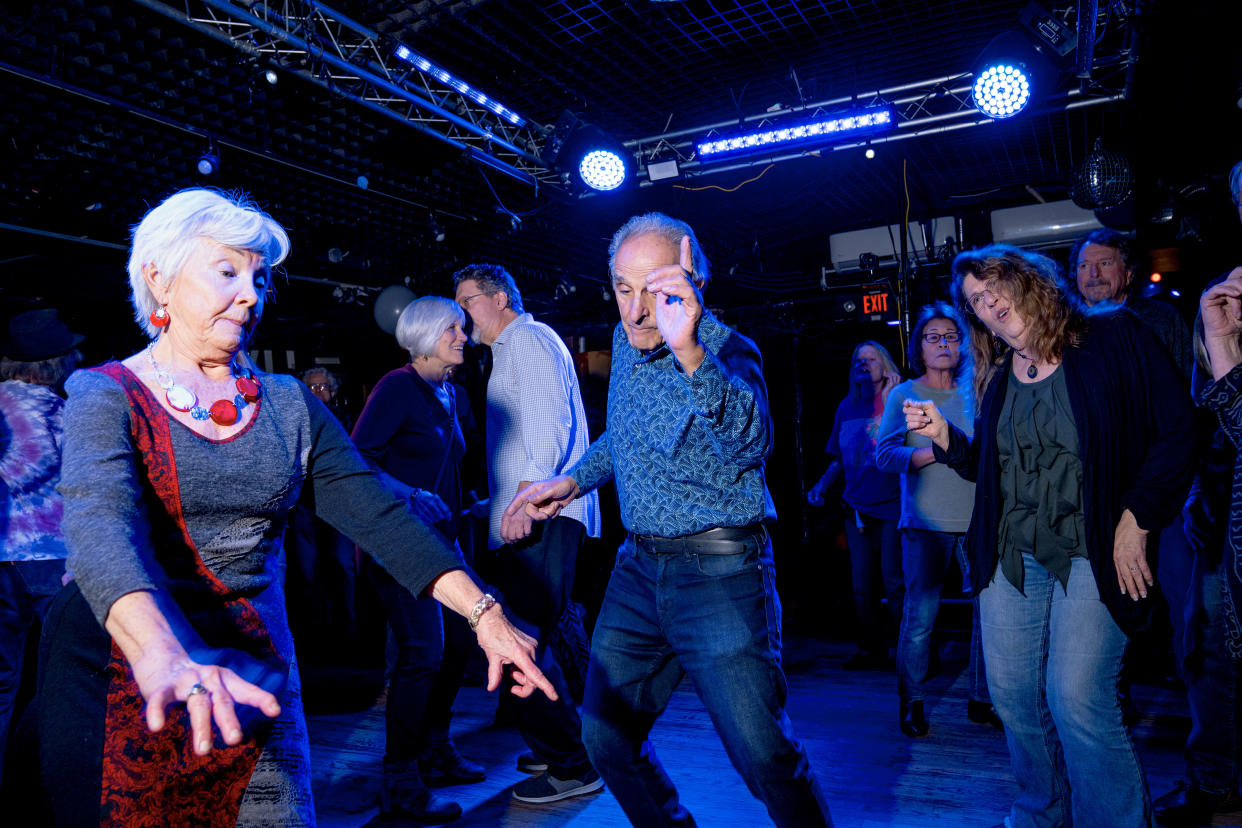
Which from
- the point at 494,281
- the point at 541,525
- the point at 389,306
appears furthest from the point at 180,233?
the point at 389,306

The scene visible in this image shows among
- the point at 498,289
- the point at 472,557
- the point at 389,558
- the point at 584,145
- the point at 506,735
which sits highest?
the point at 584,145

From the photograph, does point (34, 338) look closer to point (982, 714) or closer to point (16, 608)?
point (16, 608)

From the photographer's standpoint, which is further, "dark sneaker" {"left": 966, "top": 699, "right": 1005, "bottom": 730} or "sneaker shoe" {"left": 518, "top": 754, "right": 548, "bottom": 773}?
"dark sneaker" {"left": 966, "top": 699, "right": 1005, "bottom": 730}

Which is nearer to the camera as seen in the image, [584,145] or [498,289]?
[498,289]

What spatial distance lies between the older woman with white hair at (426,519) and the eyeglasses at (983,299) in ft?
6.04

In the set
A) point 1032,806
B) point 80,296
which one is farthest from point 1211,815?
point 80,296

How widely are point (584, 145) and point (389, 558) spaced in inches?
195

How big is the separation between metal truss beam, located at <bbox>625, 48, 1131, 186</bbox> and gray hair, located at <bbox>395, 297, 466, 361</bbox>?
11.7 feet

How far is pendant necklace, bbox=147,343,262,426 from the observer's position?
→ 130cm

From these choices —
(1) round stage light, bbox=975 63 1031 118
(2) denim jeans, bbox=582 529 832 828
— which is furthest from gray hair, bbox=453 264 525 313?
(1) round stage light, bbox=975 63 1031 118

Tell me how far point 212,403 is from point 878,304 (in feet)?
24.3

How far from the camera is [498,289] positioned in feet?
10.5

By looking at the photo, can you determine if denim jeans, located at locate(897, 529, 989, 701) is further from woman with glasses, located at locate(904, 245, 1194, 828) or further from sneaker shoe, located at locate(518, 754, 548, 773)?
sneaker shoe, located at locate(518, 754, 548, 773)

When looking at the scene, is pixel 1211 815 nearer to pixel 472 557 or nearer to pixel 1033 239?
pixel 472 557
